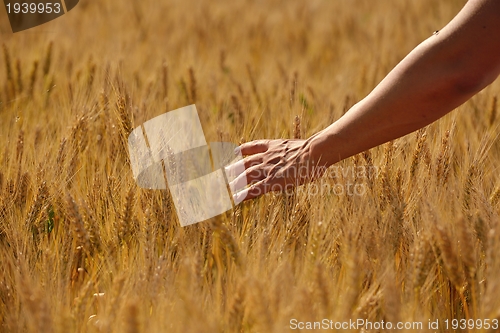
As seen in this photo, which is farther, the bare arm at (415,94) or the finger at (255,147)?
the finger at (255,147)

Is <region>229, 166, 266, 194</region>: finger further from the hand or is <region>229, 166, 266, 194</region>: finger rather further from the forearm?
the forearm

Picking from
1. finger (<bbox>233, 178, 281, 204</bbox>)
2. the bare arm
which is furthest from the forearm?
finger (<bbox>233, 178, 281, 204</bbox>)

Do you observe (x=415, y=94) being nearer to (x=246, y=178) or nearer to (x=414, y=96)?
(x=414, y=96)

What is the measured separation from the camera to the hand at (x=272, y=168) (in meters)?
1.34

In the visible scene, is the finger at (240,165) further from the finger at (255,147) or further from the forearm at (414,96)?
the forearm at (414,96)

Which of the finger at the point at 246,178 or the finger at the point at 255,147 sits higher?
the finger at the point at 255,147

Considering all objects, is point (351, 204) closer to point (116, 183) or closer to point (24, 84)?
point (116, 183)

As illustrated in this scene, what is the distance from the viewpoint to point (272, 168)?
4.54ft

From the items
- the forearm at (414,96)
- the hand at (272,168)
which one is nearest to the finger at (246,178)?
the hand at (272,168)

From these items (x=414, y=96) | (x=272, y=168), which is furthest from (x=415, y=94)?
(x=272, y=168)

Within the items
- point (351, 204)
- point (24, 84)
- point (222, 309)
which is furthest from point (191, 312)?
point (24, 84)

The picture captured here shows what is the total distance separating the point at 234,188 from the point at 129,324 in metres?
0.60

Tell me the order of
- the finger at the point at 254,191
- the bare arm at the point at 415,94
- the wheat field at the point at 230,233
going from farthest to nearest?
the finger at the point at 254,191 < the bare arm at the point at 415,94 < the wheat field at the point at 230,233

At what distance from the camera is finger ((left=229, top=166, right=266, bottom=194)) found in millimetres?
1382
